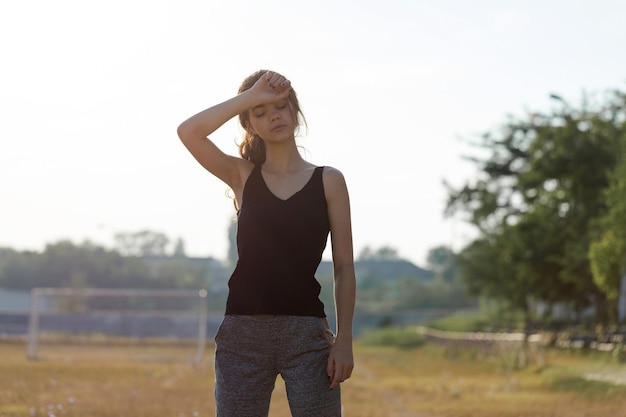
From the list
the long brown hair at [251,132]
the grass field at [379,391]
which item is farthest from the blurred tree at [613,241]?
the long brown hair at [251,132]

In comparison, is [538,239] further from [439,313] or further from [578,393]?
[439,313]

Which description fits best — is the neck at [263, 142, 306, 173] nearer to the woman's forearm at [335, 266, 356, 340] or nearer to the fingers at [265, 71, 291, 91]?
the fingers at [265, 71, 291, 91]

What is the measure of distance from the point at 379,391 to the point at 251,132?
50.6ft

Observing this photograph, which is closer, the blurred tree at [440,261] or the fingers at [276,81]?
the fingers at [276,81]

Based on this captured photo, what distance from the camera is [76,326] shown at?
43219mm

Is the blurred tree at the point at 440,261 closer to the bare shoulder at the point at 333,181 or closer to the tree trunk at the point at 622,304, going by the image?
the tree trunk at the point at 622,304

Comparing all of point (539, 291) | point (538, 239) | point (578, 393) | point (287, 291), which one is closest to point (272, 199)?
point (287, 291)

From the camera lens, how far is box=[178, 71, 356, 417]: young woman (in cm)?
443

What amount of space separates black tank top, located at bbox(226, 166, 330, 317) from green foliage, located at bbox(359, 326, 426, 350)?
48.9 m

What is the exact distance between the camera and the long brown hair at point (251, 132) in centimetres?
471

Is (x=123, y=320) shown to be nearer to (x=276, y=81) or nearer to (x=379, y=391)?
(x=379, y=391)

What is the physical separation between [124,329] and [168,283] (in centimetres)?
4603

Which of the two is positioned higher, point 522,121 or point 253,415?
point 522,121

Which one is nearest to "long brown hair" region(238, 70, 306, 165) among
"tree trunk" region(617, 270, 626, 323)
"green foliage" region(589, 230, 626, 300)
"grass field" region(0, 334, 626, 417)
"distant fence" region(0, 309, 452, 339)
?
"grass field" region(0, 334, 626, 417)
